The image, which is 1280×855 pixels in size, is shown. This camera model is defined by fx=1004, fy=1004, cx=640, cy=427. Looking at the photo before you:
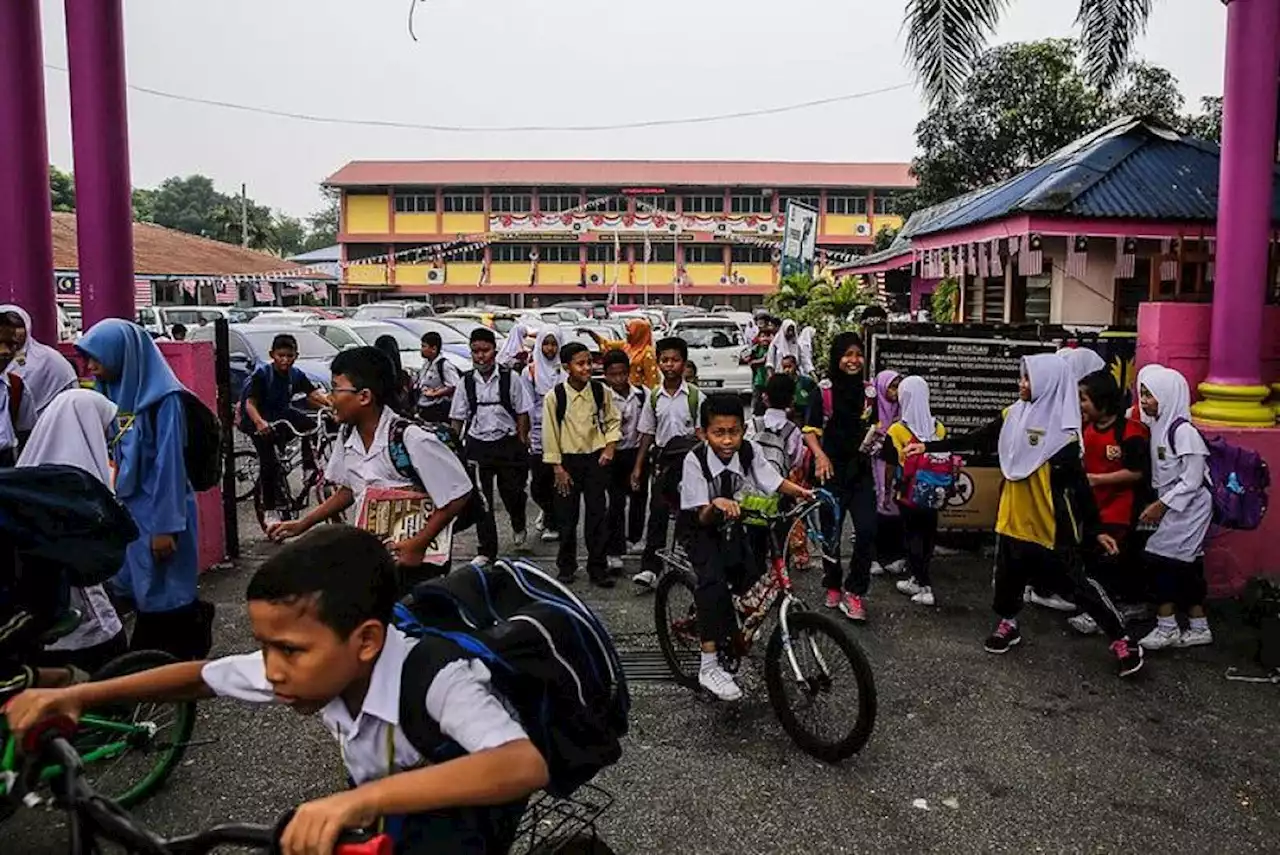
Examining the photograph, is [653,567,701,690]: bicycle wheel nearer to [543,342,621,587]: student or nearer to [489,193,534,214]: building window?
[543,342,621,587]: student

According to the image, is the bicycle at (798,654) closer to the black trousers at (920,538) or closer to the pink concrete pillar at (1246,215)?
the black trousers at (920,538)

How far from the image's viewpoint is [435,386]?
29.8ft

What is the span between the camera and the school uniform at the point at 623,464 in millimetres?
6645

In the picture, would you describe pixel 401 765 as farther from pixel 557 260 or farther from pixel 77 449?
pixel 557 260

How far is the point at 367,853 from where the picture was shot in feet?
4.40

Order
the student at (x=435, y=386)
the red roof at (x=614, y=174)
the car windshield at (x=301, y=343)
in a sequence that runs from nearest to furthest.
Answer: the student at (x=435, y=386)
the car windshield at (x=301, y=343)
the red roof at (x=614, y=174)

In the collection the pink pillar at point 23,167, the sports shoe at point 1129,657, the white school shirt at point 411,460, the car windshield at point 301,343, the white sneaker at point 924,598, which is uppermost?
the pink pillar at point 23,167

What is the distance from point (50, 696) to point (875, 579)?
5312mm

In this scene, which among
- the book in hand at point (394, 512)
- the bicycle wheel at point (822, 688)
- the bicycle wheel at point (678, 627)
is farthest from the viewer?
the bicycle wheel at point (678, 627)

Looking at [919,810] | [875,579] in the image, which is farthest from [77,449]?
[875,579]

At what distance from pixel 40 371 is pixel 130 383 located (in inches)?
79.2

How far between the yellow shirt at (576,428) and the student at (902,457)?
176cm

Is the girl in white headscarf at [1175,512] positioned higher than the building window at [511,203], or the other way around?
the building window at [511,203]

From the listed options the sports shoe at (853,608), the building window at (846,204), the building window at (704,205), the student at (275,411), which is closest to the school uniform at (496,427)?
the student at (275,411)
